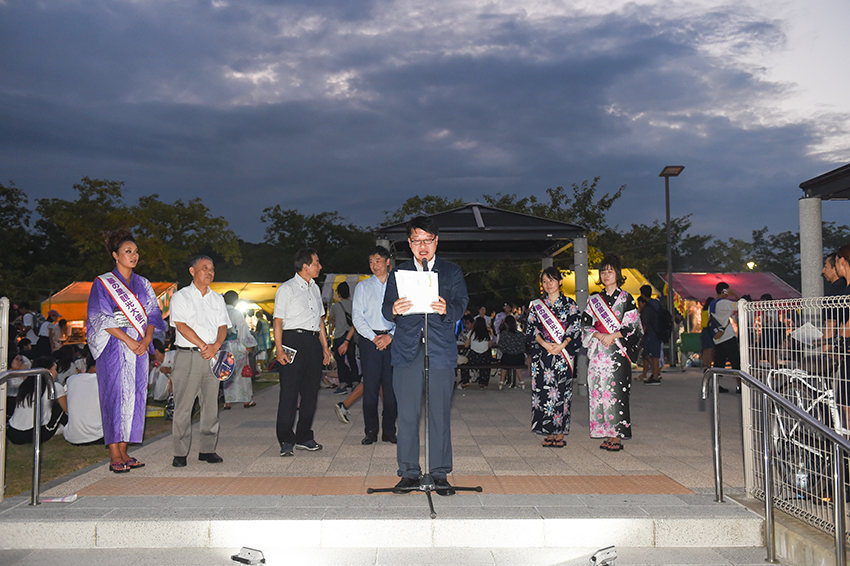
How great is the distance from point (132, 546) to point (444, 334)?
2.37 m

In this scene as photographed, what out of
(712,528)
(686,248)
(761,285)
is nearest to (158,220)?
(761,285)

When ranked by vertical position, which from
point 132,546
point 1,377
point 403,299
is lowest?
point 132,546

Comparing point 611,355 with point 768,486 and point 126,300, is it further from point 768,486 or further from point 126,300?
point 126,300

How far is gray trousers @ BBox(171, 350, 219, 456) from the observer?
5.52 meters

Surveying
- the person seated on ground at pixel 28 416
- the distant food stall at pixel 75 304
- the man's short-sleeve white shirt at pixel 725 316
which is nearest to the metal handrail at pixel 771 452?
the person seated on ground at pixel 28 416

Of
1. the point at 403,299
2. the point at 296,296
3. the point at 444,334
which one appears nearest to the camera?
the point at 403,299

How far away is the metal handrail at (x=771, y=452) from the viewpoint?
2977 millimetres

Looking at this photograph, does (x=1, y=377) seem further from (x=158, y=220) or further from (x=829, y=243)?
(x=829, y=243)

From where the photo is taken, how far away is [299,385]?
609 centimetres

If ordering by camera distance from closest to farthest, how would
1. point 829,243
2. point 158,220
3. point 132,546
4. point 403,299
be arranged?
1. point 132,546
2. point 403,299
3. point 158,220
4. point 829,243

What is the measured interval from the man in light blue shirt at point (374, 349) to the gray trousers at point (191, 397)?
1526mm

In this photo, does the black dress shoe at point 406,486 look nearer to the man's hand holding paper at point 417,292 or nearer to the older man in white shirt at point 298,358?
the man's hand holding paper at point 417,292

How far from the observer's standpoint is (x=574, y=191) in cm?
2361

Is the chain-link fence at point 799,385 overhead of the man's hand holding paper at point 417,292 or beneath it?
beneath
